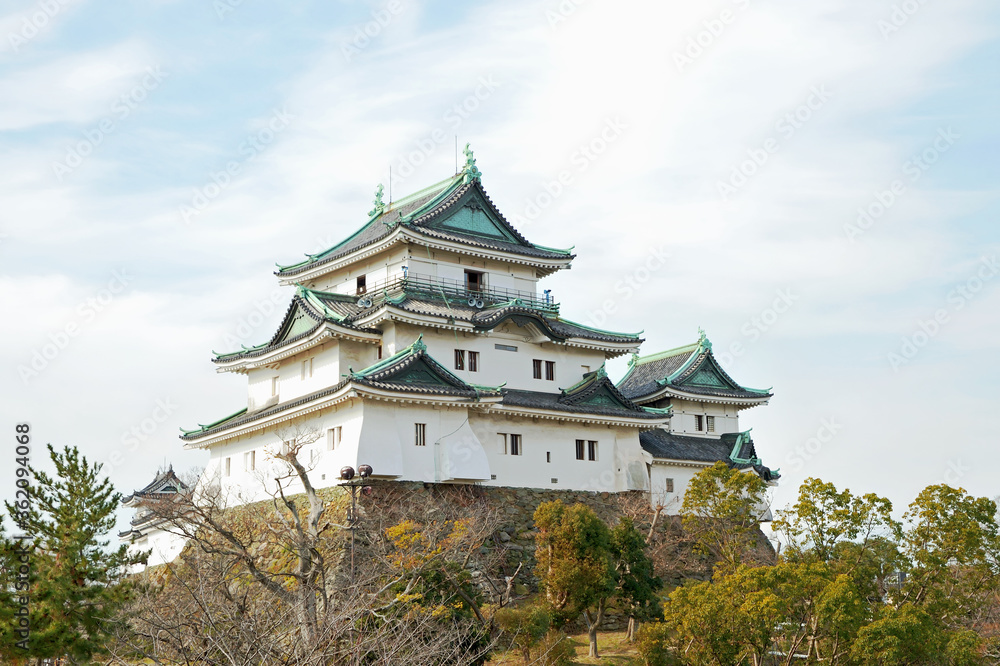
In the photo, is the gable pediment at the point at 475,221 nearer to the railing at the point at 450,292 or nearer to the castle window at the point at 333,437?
the railing at the point at 450,292

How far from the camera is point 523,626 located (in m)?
25.9

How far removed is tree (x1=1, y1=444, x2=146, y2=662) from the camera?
2234 cm

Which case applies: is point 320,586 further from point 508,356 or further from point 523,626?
point 508,356

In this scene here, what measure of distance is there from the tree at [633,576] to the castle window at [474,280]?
13133 mm

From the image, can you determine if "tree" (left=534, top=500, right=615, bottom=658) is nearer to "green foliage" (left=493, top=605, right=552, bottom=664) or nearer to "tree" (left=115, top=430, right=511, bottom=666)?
"green foliage" (left=493, top=605, right=552, bottom=664)

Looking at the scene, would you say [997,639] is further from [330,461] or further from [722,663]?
[330,461]

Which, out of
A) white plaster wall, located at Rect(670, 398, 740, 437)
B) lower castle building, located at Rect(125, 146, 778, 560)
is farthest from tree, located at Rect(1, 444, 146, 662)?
white plaster wall, located at Rect(670, 398, 740, 437)

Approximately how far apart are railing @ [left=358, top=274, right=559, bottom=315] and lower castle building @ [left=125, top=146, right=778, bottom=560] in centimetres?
8

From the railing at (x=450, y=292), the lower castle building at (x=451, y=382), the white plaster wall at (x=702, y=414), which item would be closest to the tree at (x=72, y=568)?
the lower castle building at (x=451, y=382)

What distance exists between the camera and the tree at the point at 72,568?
22344 mm

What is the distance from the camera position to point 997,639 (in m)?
30.1

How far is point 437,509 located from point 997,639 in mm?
16957

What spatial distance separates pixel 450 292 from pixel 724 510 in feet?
42.2

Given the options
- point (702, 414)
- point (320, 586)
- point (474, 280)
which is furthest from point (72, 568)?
point (702, 414)
